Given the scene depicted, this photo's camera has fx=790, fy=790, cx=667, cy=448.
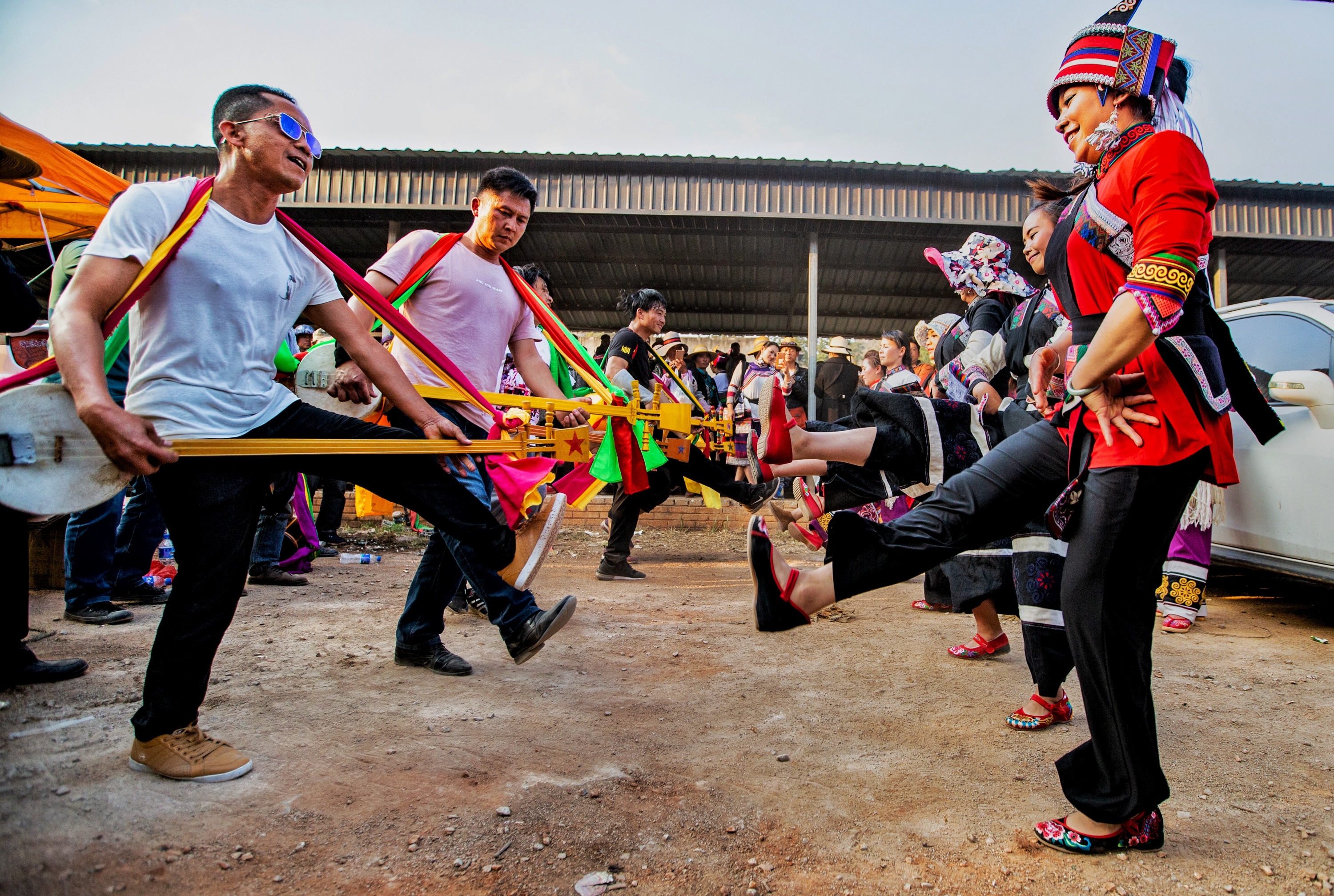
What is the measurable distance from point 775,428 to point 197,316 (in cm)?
187

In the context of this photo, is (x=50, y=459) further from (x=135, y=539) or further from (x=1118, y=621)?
(x=135, y=539)

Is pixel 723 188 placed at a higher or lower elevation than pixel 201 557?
higher

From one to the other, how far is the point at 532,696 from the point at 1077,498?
1913 millimetres

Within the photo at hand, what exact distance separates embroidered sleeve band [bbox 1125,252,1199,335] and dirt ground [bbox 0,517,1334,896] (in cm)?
121

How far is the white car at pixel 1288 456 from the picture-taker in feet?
13.1

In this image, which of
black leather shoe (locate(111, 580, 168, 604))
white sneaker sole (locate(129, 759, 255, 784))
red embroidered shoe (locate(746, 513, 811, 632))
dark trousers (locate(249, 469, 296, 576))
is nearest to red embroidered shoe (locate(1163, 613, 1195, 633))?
red embroidered shoe (locate(746, 513, 811, 632))

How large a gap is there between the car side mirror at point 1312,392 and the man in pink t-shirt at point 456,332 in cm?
355

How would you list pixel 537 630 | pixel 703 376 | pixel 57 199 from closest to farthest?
pixel 537 630
pixel 57 199
pixel 703 376

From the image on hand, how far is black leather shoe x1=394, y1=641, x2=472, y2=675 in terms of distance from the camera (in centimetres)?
310

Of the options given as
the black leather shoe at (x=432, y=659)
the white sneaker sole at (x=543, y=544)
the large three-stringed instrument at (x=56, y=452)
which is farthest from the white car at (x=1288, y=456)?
the large three-stringed instrument at (x=56, y=452)

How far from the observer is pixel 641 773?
7.17 feet

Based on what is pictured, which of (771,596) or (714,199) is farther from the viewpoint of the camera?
(714,199)

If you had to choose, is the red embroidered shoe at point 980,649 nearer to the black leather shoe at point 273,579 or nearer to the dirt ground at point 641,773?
the dirt ground at point 641,773

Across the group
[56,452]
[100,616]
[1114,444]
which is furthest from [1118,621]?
[100,616]
